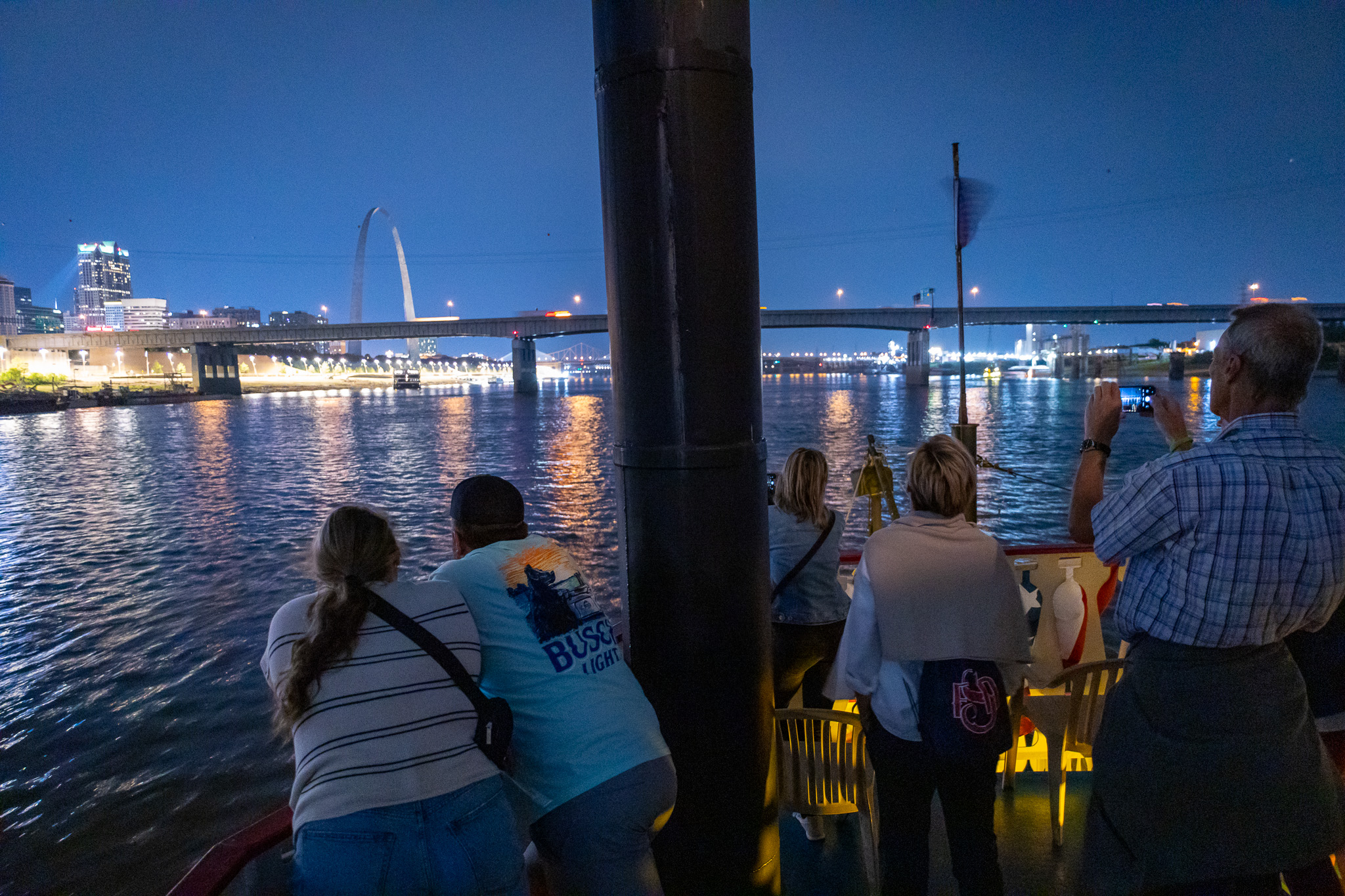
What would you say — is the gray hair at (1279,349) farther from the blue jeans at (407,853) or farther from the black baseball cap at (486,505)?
the blue jeans at (407,853)

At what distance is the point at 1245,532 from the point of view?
192 centimetres

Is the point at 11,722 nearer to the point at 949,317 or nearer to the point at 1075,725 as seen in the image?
the point at 1075,725

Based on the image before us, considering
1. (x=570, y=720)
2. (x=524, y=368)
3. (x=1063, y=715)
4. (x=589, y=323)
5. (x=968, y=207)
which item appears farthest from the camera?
(x=524, y=368)

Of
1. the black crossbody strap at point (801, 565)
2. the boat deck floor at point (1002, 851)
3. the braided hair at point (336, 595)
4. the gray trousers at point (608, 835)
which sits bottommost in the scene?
the boat deck floor at point (1002, 851)

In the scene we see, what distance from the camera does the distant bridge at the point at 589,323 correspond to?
91.8m

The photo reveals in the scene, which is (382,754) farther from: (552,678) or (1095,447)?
(1095,447)

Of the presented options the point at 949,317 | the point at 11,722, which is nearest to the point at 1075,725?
the point at 11,722

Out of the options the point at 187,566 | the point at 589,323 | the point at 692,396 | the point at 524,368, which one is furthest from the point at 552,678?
the point at 524,368

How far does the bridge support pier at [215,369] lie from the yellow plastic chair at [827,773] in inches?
4560

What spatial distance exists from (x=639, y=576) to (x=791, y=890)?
183 centimetres

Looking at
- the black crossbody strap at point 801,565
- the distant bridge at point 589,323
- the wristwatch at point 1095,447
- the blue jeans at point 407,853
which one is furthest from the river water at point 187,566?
the distant bridge at point 589,323

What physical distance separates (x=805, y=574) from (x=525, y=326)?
101m

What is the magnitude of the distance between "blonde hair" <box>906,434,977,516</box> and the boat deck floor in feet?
6.12

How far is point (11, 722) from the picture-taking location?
25.8 feet
